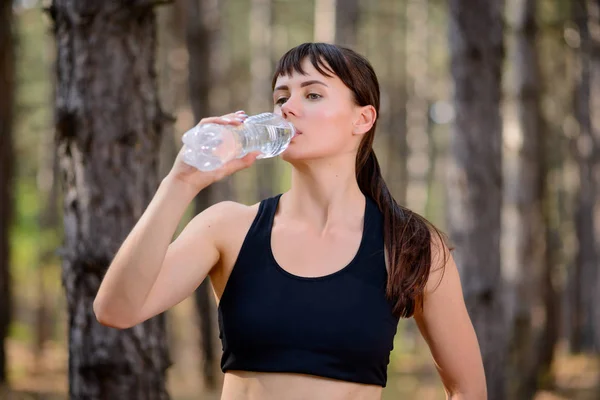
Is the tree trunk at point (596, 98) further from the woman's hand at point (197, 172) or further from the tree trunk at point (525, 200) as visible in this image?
the woman's hand at point (197, 172)

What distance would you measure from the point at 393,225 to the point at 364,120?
428 millimetres

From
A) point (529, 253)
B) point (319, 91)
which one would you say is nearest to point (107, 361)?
point (319, 91)

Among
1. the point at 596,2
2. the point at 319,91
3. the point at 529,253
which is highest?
the point at 596,2

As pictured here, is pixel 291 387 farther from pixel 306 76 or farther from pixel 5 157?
pixel 5 157

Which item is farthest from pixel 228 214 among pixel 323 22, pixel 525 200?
pixel 323 22

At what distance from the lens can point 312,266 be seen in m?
3.21

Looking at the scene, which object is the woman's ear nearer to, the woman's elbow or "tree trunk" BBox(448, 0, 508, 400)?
the woman's elbow

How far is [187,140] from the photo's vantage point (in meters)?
2.78

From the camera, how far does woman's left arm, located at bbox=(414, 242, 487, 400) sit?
329cm

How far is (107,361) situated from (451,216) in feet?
14.0

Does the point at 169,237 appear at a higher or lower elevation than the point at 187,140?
lower

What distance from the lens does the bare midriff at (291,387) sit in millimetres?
3057

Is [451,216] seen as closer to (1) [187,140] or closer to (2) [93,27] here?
(2) [93,27]

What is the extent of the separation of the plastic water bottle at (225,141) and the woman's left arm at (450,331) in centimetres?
78
